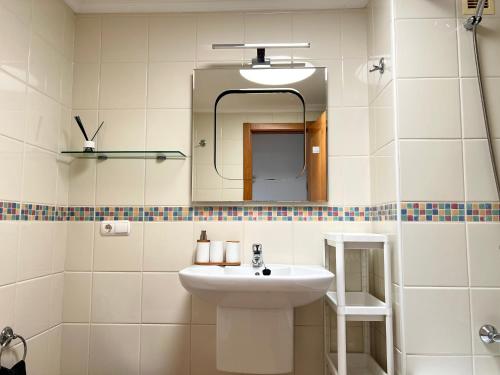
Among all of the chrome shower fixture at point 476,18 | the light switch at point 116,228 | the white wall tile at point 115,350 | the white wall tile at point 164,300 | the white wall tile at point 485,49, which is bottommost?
the white wall tile at point 115,350

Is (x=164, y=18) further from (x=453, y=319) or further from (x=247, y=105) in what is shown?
(x=453, y=319)

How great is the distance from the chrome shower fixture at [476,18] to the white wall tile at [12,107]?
1780mm

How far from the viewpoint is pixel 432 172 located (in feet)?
4.29

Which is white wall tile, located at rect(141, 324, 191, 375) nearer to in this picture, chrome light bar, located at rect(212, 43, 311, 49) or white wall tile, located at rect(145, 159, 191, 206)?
white wall tile, located at rect(145, 159, 191, 206)

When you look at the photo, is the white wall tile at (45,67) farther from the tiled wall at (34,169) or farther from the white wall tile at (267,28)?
the white wall tile at (267,28)

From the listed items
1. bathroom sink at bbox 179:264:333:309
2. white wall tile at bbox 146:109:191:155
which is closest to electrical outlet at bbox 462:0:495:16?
bathroom sink at bbox 179:264:333:309

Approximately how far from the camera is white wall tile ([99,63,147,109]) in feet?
5.80

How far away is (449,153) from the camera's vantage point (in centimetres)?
131

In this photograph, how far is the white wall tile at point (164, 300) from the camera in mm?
1659

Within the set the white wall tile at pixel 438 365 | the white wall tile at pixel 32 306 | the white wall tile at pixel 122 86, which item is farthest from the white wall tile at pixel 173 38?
the white wall tile at pixel 438 365

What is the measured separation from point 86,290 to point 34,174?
0.61 m

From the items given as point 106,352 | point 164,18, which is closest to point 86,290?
point 106,352

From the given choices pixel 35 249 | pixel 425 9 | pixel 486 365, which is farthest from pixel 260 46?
pixel 486 365

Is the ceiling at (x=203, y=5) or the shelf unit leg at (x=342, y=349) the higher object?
the ceiling at (x=203, y=5)
